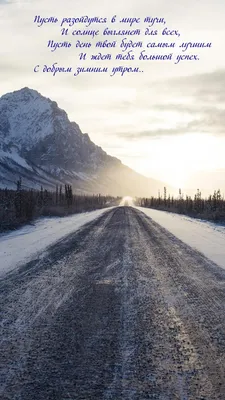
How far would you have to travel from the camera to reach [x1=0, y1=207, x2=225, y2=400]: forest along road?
138 inches

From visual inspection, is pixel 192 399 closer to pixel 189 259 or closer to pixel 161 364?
pixel 161 364

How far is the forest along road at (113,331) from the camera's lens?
138 inches

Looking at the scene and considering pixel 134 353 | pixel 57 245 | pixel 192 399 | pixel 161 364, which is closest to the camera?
pixel 192 399

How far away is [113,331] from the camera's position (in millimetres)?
4859

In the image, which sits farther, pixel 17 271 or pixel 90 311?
pixel 17 271

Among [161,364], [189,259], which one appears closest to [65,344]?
[161,364]

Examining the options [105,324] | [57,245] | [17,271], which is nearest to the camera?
[105,324]

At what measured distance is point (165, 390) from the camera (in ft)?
11.3

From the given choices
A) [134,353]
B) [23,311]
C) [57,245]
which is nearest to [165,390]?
[134,353]

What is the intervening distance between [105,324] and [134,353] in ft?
3.14

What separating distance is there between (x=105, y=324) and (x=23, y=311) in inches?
46.9

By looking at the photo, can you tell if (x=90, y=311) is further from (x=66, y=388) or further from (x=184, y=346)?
(x=66, y=388)

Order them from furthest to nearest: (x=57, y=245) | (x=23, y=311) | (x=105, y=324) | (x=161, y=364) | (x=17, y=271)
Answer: (x=57, y=245), (x=17, y=271), (x=23, y=311), (x=105, y=324), (x=161, y=364)

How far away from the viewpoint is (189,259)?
10.1 meters
